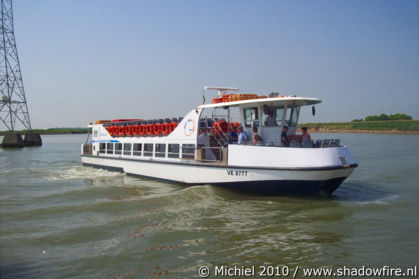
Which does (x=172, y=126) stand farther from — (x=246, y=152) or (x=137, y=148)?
(x=246, y=152)

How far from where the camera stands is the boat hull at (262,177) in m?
10.5

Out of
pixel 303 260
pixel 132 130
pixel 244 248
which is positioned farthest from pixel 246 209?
pixel 132 130

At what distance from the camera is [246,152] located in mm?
11422

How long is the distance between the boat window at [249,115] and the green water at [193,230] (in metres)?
2.61

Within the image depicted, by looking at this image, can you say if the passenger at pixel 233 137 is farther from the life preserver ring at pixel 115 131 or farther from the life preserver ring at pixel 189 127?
the life preserver ring at pixel 115 131

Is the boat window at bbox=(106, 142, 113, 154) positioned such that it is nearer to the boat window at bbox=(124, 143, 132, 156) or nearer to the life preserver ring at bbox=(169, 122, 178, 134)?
the boat window at bbox=(124, 143, 132, 156)

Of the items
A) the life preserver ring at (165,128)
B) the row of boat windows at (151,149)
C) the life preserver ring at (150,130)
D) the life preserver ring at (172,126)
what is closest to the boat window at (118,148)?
the row of boat windows at (151,149)

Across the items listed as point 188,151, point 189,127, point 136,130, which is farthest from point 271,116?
point 136,130

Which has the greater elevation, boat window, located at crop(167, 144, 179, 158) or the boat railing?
boat window, located at crop(167, 144, 179, 158)

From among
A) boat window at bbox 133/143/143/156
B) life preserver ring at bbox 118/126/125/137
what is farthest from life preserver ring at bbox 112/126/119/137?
boat window at bbox 133/143/143/156

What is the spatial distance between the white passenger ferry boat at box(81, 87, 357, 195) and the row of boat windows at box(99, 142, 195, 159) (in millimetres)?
41

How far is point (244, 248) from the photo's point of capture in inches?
288

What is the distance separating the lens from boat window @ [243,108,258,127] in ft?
40.8

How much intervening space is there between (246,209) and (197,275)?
4.30 meters
